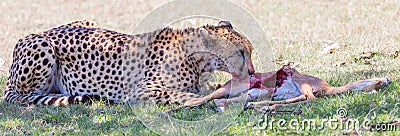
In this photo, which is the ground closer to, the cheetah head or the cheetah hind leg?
the cheetah hind leg

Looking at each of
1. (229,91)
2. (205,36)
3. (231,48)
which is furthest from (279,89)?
(205,36)

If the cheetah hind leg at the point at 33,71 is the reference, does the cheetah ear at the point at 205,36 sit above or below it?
above

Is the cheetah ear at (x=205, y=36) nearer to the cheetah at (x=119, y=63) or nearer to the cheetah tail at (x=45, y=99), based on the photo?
the cheetah at (x=119, y=63)

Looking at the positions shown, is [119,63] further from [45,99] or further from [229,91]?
[229,91]

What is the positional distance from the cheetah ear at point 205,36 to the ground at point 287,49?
1.89 ft

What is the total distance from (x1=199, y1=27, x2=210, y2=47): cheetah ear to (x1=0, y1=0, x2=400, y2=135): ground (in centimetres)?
58

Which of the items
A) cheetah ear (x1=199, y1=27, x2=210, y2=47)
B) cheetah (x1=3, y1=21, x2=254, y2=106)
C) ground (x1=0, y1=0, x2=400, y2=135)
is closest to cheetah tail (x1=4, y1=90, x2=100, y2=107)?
cheetah (x1=3, y1=21, x2=254, y2=106)

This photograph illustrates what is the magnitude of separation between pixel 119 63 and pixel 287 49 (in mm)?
2612

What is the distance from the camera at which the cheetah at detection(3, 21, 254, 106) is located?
6086 millimetres

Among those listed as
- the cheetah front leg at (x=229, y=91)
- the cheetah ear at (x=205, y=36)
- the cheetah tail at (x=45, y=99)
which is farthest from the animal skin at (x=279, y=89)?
the cheetah tail at (x=45, y=99)

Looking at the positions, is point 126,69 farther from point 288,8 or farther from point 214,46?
point 288,8

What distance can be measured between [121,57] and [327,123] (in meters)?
2.32

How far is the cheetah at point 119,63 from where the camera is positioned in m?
6.09

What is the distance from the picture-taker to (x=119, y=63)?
6.42m
